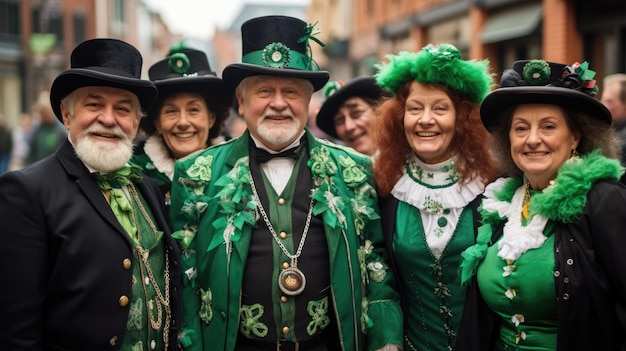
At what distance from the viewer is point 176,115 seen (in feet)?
13.5

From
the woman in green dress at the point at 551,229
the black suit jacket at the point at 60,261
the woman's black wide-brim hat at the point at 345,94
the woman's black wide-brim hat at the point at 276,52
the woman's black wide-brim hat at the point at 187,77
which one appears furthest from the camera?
the woman's black wide-brim hat at the point at 345,94

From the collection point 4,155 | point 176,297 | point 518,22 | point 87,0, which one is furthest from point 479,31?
point 87,0

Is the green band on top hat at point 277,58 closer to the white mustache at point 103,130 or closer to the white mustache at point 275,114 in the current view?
the white mustache at point 275,114

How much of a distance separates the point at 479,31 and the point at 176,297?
32.4ft

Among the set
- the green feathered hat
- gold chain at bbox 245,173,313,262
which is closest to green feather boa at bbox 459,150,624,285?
the green feathered hat

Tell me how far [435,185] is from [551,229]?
0.84 meters

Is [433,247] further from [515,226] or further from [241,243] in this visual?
[241,243]

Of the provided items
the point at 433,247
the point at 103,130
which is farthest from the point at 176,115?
the point at 433,247

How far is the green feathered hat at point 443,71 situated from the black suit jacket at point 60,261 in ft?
5.76

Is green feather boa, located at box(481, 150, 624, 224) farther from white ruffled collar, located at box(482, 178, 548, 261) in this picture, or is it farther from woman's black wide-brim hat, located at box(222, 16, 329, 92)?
woman's black wide-brim hat, located at box(222, 16, 329, 92)

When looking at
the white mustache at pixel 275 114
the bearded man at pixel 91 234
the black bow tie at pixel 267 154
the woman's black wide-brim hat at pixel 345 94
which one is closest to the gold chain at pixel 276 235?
the black bow tie at pixel 267 154

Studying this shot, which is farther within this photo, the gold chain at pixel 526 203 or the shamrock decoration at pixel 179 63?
the shamrock decoration at pixel 179 63

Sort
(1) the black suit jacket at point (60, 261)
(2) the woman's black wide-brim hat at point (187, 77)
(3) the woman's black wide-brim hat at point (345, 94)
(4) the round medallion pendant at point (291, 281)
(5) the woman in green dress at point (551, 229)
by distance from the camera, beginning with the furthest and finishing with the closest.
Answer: (3) the woman's black wide-brim hat at point (345, 94) < (2) the woman's black wide-brim hat at point (187, 77) < (4) the round medallion pendant at point (291, 281) < (5) the woman in green dress at point (551, 229) < (1) the black suit jacket at point (60, 261)

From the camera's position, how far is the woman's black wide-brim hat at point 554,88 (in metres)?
2.70
